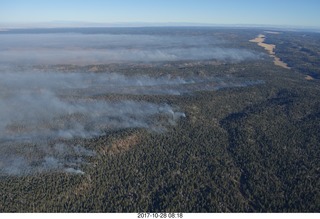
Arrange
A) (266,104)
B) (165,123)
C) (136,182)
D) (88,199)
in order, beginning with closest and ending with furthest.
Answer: (88,199), (136,182), (165,123), (266,104)

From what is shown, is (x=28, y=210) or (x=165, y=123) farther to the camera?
(x=165, y=123)

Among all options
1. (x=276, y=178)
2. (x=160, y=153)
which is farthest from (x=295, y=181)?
(x=160, y=153)

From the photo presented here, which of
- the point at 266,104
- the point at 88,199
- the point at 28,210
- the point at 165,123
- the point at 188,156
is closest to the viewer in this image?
the point at 28,210

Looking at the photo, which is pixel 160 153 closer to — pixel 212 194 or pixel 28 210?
pixel 212 194

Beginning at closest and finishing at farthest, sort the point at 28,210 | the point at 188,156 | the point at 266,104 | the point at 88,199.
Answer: the point at 28,210 < the point at 88,199 < the point at 188,156 < the point at 266,104

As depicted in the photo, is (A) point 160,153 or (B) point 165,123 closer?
(A) point 160,153

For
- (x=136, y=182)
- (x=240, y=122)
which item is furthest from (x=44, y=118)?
(x=240, y=122)

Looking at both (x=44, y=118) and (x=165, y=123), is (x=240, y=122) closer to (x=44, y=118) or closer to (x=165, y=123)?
(x=165, y=123)

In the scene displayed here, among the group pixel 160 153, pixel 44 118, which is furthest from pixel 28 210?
pixel 44 118
